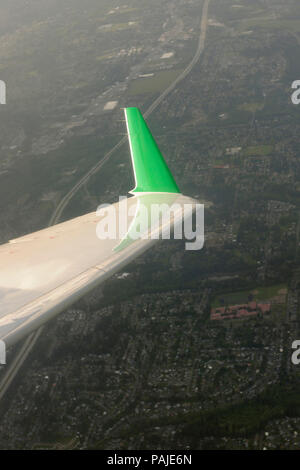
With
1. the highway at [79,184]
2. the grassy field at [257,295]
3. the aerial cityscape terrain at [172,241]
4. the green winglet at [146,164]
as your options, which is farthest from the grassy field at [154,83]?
the green winglet at [146,164]

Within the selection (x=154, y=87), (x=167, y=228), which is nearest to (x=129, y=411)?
(x=167, y=228)

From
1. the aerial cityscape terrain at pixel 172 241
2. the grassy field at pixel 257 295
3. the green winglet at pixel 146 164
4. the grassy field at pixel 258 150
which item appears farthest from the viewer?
the grassy field at pixel 258 150

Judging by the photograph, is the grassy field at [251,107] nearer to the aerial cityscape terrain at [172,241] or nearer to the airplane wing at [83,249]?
the aerial cityscape terrain at [172,241]

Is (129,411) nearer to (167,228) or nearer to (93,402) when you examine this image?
(93,402)

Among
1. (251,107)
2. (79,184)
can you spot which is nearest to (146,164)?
(79,184)

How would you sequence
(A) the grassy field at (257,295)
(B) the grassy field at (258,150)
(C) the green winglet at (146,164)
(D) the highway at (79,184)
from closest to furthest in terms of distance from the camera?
(C) the green winglet at (146,164), (D) the highway at (79,184), (A) the grassy field at (257,295), (B) the grassy field at (258,150)

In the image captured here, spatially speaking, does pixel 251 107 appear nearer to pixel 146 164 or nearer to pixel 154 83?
pixel 154 83

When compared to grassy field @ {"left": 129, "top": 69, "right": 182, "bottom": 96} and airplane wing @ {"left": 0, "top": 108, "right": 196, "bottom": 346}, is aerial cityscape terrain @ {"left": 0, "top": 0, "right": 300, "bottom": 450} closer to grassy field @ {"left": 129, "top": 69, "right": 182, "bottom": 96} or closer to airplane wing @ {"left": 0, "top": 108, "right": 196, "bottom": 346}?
grassy field @ {"left": 129, "top": 69, "right": 182, "bottom": 96}
